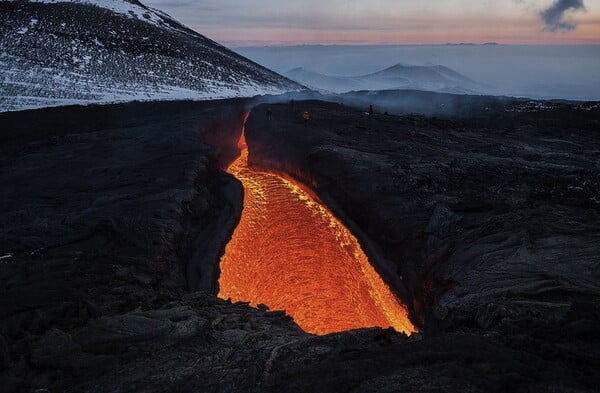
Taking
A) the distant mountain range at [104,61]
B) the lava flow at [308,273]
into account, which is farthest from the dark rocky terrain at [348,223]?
the distant mountain range at [104,61]

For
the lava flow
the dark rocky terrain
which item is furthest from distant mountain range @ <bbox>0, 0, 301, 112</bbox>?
the lava flow

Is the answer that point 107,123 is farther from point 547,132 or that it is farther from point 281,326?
point 547,132

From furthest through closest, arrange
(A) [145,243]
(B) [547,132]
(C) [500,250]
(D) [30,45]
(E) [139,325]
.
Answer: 1. (D) [30,45]
2. (B) [547,132]
3. (A) [145,243]
4. (C) [500,250]
5. (E) [139,325]

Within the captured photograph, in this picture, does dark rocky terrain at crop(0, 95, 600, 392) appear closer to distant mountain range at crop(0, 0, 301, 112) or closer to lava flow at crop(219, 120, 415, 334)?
lava flow at crop(219, 120, 415, 334)

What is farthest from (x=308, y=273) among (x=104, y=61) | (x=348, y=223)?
(x=104, y=61)

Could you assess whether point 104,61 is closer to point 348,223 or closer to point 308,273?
point 348,223

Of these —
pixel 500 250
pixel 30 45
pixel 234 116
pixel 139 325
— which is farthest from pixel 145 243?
pixel 30 45
